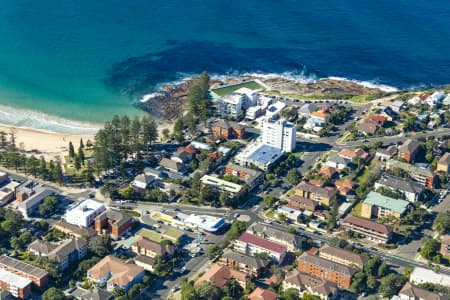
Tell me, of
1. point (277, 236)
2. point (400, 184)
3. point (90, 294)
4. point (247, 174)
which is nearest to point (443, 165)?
point (400, 184)

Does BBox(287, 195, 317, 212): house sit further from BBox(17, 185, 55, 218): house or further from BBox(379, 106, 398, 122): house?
BBox(17, 185, 55, 218): house

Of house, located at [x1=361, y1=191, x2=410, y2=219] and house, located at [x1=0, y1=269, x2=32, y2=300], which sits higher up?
house, located at [x1=361, y1=191, x2=410, y2=219]

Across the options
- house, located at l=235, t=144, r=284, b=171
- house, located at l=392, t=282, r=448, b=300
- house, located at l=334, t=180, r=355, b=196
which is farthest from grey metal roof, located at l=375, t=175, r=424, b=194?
house, located at l=392, t=282, r=448, b=300

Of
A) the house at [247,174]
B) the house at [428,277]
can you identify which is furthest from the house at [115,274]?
the house at [428,277]

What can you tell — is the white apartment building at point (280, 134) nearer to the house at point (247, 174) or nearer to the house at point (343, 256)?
the house at point (247, 174)

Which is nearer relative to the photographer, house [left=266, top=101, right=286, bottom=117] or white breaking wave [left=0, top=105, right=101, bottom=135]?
white breaking wave [left=0, top=105, right=101, bottom=135]

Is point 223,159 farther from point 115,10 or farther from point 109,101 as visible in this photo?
point 115,10

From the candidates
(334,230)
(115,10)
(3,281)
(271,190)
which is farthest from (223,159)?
(115,10)
